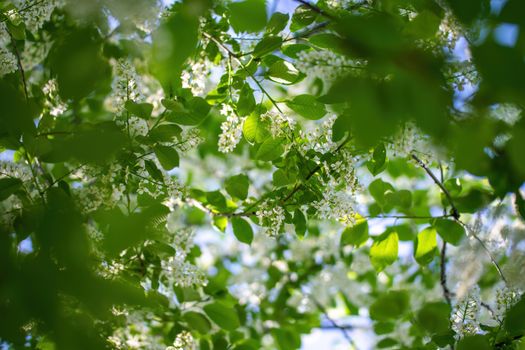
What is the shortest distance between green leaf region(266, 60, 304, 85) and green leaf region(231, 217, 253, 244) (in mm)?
603

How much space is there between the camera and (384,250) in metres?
1.96

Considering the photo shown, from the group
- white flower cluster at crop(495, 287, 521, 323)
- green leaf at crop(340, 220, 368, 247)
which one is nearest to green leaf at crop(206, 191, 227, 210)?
green leaf at crop(340, 220, 368, 247)

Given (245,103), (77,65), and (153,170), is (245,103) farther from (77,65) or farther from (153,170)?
(77,65)

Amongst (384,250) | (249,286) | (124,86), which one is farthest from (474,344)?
(249,286)

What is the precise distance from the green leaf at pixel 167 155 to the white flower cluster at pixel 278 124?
348 millimetres

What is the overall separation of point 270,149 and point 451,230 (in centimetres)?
77

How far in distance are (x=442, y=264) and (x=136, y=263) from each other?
1.40 m

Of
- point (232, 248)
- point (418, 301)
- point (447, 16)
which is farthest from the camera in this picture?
point (232, 248)

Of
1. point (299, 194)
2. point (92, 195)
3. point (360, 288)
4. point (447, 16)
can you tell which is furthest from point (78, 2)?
point (360, 288)

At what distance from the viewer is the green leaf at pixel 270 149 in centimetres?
177

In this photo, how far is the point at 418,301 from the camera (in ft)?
11.7

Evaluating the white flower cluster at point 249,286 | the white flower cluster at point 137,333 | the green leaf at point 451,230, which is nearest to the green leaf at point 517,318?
the green leaf at point 451,230

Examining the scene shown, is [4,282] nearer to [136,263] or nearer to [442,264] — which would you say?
[136,263]

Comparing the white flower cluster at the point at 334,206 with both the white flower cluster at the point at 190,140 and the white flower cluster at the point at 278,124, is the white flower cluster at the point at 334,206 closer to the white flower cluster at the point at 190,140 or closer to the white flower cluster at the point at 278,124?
the white flower cluster at the point at 278,124
